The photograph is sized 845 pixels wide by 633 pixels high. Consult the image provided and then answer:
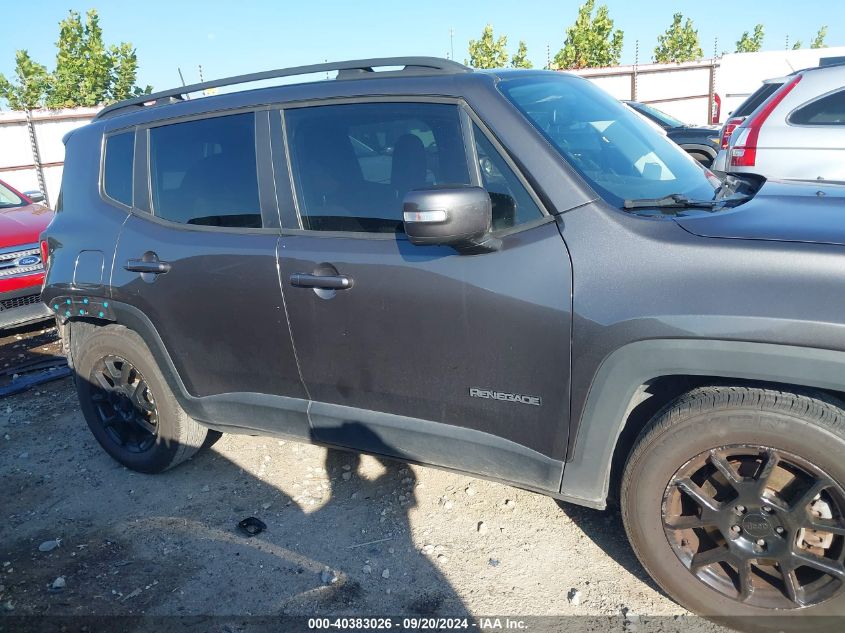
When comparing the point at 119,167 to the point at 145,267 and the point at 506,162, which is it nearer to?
the point at 145,267

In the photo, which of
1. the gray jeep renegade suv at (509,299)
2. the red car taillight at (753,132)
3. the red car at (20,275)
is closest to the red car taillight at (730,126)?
the red car taillight at (753,132)

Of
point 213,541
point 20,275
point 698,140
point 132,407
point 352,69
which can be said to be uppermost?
point 352,69

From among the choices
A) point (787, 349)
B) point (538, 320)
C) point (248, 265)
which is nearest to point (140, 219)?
point (248, 265)

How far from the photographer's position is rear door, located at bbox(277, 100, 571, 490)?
93.2 inches

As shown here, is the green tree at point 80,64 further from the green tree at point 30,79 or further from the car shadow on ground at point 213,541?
the car shadow on ground at point 213,541

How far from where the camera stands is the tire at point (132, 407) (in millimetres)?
3545

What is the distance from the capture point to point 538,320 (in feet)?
7.61

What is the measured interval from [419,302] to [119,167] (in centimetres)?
204

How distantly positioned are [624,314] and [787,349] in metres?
0.49

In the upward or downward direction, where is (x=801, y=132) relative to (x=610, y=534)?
upward

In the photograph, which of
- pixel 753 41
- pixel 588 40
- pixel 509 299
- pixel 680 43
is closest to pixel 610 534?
pixel 509 299

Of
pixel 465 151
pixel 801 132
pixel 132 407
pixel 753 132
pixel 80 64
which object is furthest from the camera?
pixel 80 64

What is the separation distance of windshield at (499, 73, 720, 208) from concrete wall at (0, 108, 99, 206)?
1468 cm

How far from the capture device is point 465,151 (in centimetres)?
254
